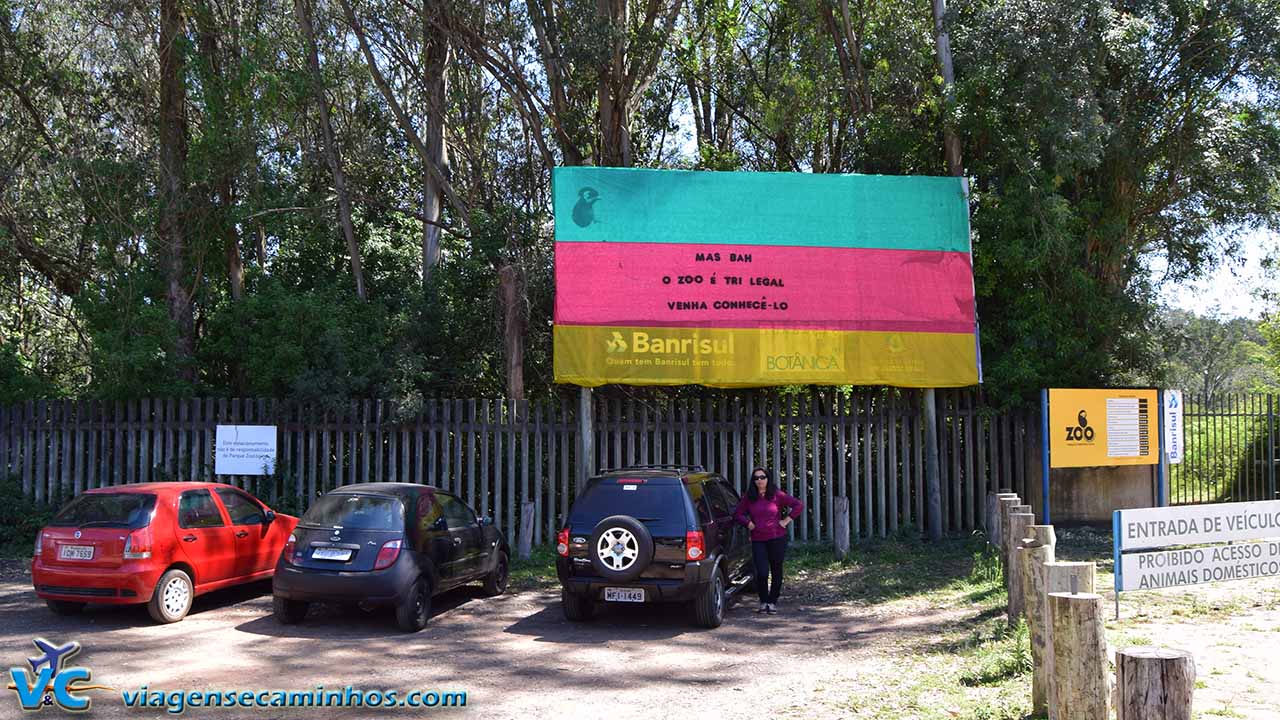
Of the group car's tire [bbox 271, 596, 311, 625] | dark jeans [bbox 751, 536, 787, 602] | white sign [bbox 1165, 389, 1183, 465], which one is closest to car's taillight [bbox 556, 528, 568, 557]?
dark jeans [bbox 751, 536, 787, 602]

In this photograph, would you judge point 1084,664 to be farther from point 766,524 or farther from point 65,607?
point 65,607

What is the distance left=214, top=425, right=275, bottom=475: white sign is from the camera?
580 inches

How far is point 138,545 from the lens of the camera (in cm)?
973

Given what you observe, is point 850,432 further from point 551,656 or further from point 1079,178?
point 551,656

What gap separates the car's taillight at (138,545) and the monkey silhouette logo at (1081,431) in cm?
1280

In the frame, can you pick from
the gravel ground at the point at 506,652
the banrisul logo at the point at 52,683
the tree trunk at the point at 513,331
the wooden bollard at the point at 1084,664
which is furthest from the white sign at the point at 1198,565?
the tree trunk at the point at 513,331

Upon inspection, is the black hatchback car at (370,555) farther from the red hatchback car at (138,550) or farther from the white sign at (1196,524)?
the white sign at (1196,524)

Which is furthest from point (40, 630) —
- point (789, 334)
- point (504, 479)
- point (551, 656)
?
point (789, 334)

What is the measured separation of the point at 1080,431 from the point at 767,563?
692 centimetres

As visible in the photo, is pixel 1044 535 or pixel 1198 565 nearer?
pixel 1044 535

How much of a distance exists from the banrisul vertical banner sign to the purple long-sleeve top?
3850 mm

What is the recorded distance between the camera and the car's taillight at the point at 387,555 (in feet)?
31.6

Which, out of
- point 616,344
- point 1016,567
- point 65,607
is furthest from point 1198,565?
point 65,607

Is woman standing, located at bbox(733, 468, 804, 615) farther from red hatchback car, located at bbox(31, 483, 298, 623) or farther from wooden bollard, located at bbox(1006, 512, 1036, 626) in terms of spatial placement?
red hatchback car, located at bbox(31, 483, 298, 623)
